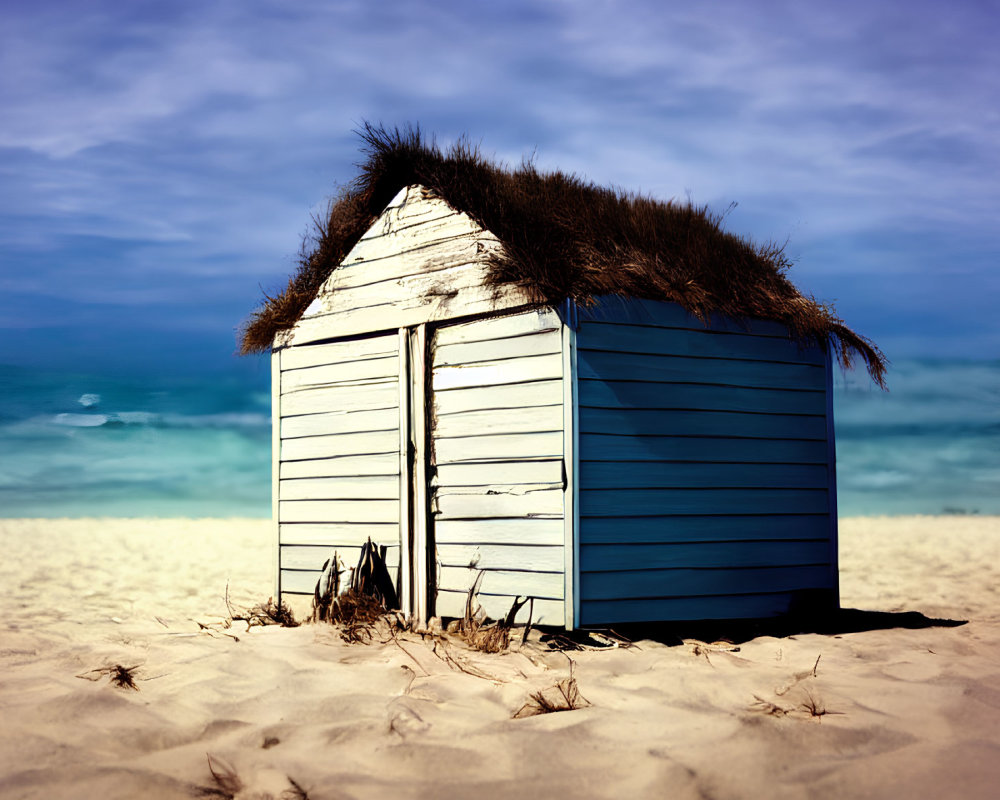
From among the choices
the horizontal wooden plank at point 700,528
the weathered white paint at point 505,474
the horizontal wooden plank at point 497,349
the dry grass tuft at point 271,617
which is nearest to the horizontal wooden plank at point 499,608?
the horizontal wooden plank at point 700,528

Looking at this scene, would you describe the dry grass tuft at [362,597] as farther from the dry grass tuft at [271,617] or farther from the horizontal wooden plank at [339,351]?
the horizontal wooden plank at [339,351]

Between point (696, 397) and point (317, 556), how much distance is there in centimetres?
381

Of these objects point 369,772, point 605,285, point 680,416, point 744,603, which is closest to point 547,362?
point 605,285

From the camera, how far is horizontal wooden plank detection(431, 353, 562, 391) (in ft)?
21.5

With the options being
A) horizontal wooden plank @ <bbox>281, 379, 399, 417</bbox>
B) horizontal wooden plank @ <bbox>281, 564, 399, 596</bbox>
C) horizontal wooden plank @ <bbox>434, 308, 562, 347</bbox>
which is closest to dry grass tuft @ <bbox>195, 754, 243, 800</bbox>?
horizontal wooden plank @ <bbox>434, 308, 562, 347</bbox>

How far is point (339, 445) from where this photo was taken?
8156 mm

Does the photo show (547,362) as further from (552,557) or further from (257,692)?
(257,692)

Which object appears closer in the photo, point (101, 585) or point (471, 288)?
point (471, 288)

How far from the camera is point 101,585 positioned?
1204 cm

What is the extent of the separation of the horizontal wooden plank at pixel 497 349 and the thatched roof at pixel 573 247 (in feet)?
0.98

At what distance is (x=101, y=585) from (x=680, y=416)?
29.2 ft

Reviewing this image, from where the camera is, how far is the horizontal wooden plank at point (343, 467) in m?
7.73

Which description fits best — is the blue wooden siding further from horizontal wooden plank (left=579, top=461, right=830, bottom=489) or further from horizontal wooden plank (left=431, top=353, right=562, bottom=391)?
horizontal wooden plank (left=431, top=353, right=562, bottom=391)

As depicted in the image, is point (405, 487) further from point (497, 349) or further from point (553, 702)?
point (553, 702)
